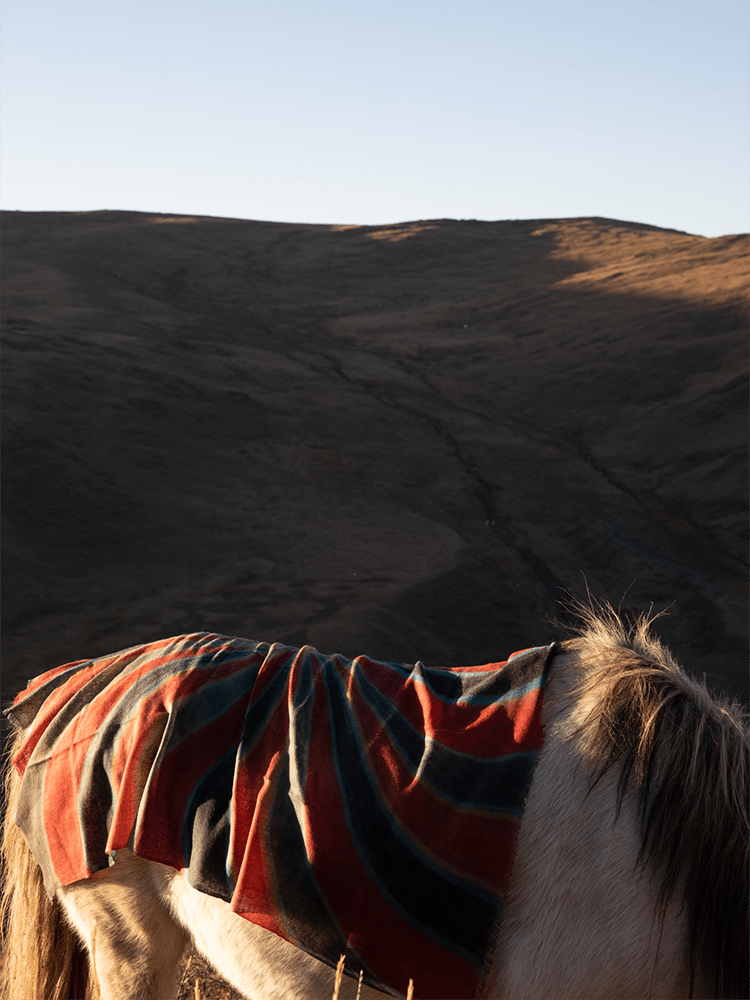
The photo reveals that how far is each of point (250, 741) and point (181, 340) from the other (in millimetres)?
10165

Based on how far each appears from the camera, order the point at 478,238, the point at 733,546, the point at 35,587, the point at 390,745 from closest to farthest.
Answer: the point at 390,745 → the point at 35,587 → the point at 733,546 → the point at 478,238

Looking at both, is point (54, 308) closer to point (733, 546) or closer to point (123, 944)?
point (733, 546)

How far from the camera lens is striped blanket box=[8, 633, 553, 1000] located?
1.31 m

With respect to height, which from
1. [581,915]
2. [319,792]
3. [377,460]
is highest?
[377,460]

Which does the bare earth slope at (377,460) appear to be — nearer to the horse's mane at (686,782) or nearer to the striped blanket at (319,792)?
the striped blanket at (319,792)

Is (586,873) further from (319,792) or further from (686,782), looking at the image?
(319,792)

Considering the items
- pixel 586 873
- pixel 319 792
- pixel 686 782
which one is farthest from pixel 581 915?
pixel 319 792

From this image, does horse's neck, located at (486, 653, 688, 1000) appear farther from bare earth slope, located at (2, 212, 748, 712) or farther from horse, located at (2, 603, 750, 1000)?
bare earth slope, located at (2, 212, 748, 712)

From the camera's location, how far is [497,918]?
4.23ft

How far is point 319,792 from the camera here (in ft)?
4.49

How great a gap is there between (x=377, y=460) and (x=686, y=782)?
23.3 feet

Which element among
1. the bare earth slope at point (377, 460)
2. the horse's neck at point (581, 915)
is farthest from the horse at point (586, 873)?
the bare earth slope at point (377, 460)

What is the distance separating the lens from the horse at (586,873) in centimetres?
129

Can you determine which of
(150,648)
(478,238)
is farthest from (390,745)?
(478,238)
